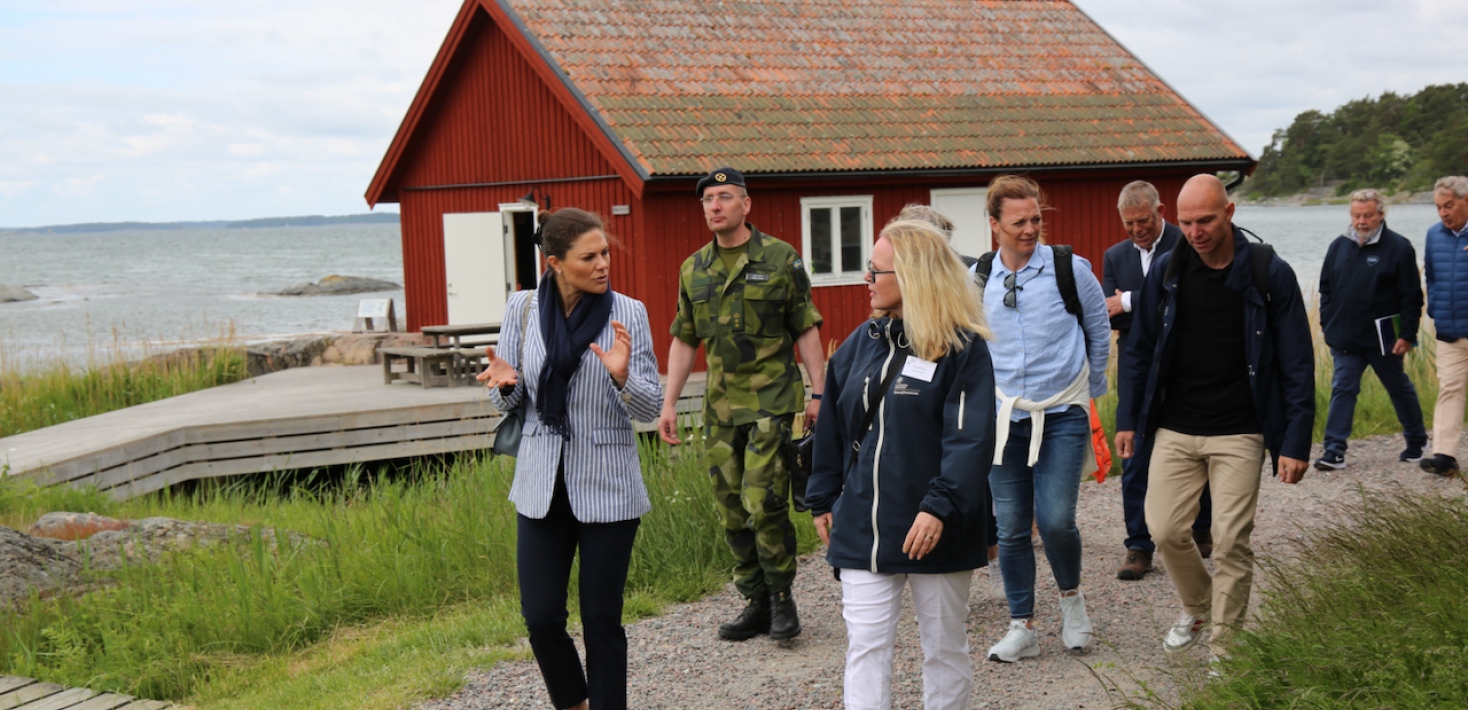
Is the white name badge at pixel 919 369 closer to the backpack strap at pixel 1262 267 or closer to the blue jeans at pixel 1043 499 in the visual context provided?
the blue jeans at pixel 1043 499

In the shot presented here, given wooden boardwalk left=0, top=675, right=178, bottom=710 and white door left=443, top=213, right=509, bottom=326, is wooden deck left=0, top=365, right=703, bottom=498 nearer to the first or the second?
white door left=443, top=213, right=509, bottom=326

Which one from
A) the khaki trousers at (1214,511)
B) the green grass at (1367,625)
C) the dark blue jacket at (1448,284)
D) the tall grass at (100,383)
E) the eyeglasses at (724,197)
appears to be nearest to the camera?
the green grass at (1367,625)

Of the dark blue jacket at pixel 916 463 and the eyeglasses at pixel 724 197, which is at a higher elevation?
the eyeglasses at pixel 724 197

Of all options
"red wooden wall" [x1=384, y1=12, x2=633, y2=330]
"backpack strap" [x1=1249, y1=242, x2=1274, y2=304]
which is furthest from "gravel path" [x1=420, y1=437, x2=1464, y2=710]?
"red wooden wall" [x1=384, y1=12, x2=633, y2=330]

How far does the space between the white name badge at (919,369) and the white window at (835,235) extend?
12.2m

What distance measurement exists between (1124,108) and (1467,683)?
51.3ft

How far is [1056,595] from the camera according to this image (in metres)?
6.09

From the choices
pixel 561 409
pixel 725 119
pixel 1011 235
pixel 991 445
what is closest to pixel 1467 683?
pixel 991 445

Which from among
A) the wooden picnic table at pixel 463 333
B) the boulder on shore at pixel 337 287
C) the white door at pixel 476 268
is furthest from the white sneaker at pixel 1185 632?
the boulder on shore at pixel 337 287

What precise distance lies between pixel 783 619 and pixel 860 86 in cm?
1233

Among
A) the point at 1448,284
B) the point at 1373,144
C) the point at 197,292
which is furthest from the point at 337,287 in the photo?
the point at 1448,284

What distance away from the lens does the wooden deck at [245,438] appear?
1054 cm

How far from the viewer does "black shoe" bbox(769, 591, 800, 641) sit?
5594mm

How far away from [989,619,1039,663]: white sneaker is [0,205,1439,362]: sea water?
11.2 meters
